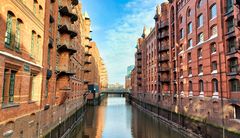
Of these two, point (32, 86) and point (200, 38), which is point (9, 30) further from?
point (200, 38)

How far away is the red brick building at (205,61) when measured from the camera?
17.5 metres

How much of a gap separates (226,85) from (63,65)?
15.8 m

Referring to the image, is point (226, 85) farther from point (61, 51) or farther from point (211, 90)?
point (61, 51)

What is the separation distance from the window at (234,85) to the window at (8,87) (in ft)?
54.4

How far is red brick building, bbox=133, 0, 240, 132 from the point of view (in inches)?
687

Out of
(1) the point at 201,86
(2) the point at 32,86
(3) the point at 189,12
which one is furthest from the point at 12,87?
(3) the point at 189,12

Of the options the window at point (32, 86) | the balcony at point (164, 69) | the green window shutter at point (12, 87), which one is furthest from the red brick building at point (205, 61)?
the green window shutter at point (12, 87)

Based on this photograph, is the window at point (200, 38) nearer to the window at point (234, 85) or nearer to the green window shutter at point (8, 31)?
the window at point (234, 85)

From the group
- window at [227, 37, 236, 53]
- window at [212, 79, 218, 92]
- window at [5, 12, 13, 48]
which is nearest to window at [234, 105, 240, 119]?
window at [212, 79, 218, 92]

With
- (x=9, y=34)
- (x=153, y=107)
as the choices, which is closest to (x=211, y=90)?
(x=9, y=34)

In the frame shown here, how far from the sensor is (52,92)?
708 inches

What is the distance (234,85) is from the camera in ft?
56.9

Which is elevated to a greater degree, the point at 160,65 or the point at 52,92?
the point at 160,65

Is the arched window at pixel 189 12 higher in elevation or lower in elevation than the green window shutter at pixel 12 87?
higher
